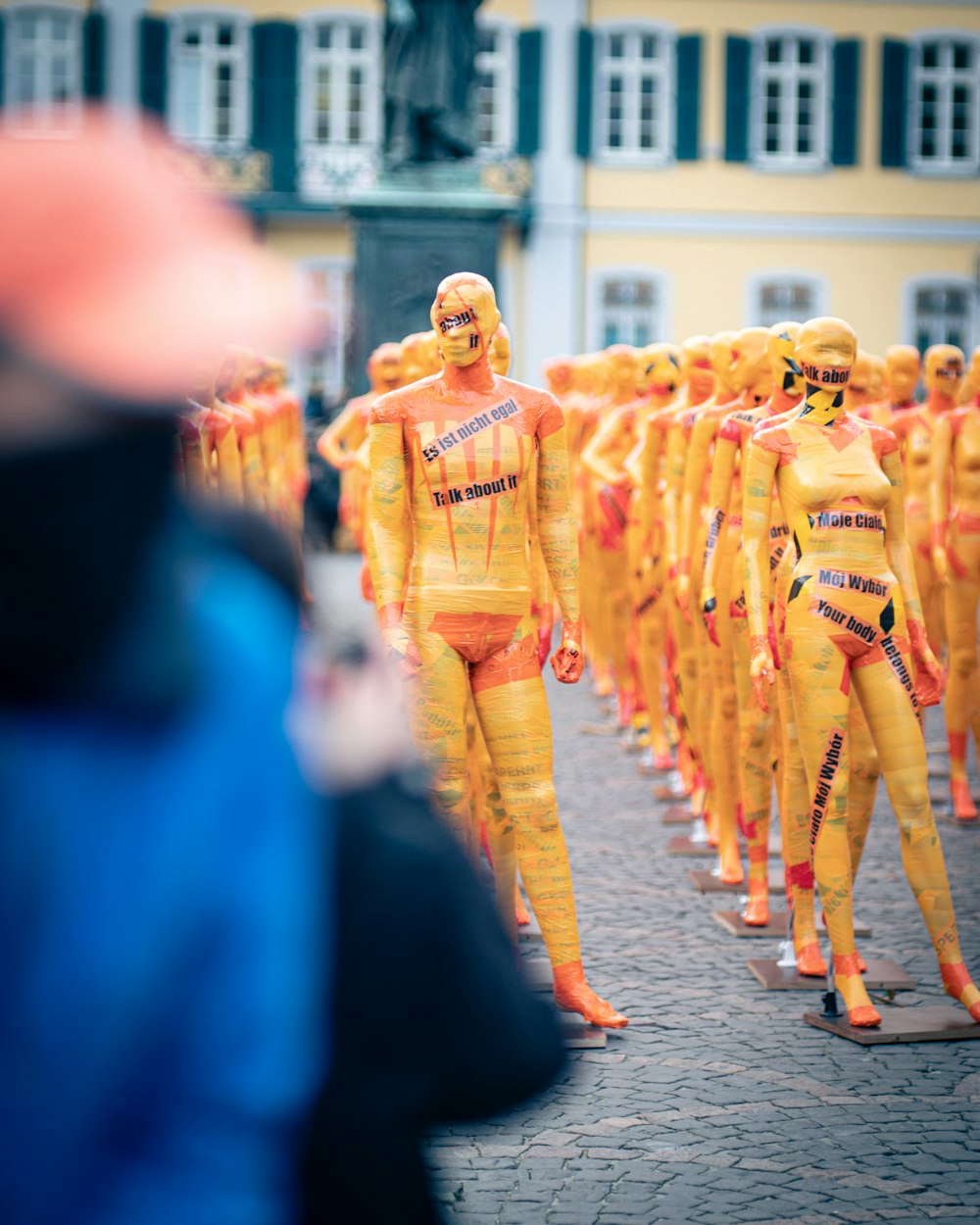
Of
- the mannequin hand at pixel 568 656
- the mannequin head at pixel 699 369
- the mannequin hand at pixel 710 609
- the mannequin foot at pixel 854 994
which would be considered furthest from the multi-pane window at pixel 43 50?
the mannequin foot at pixel 854 994

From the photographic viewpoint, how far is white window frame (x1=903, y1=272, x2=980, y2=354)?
33594 mm

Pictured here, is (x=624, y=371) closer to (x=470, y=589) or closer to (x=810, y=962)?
(x=810, y=962)

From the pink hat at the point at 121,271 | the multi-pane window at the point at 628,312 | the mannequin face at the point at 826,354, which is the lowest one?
the pink hat at the point at 121,271

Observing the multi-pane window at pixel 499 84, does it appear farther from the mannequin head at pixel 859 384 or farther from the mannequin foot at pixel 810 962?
the mannequin foot at pixel 810 962

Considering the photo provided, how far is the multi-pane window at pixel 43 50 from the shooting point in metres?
32.5

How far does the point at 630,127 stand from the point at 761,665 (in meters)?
28.5

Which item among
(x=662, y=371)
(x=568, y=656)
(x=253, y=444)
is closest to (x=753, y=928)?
(x=568, y=656)

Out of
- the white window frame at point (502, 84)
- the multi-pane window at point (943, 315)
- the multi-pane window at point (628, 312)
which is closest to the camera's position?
the white window frame at point (502, 84)

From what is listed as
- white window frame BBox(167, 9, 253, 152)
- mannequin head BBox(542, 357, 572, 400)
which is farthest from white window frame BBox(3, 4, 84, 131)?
mannequin head BBox(542, 357, 572, 400)

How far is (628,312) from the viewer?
111ft

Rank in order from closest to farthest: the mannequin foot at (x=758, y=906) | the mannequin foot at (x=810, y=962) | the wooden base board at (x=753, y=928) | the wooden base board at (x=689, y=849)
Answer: the mannequin foot at (x=810, y=962) < the wooden base board at (x=753, y=928) < the mannequin foot at (x=758, y=906) < the wooden base board at (x=689, y=849)

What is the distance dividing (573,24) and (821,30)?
173 inches

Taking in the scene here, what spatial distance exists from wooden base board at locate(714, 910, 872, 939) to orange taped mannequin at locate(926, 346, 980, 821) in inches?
101

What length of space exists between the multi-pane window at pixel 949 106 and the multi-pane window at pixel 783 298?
2955mm
